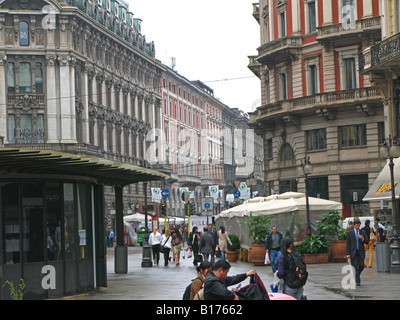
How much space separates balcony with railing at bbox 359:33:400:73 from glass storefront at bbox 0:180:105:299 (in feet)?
55.0

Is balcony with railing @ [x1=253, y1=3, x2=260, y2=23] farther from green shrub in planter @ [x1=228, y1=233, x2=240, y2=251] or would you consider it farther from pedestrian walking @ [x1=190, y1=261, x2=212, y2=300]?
pedestrian walking @ [x1=190, y1=261, x2=212, y2=300]

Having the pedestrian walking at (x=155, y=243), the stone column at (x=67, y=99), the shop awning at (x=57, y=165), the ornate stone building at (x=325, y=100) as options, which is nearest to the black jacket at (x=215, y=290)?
the shop awning at (x=57, y=165)

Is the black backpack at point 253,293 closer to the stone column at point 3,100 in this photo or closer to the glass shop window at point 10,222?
the glass shop window at point 10,222

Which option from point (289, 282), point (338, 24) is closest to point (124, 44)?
point (338, 24)

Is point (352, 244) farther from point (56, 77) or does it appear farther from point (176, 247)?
point (56, 77)

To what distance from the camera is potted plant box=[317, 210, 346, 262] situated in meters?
34.2

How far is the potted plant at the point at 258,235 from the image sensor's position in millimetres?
34469

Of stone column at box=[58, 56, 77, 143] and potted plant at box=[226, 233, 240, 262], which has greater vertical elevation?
stone column at box=[58, 56, 77, 143]

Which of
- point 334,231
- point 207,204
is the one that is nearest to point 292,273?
point 334,231

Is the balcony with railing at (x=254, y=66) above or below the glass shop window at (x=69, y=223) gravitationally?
above

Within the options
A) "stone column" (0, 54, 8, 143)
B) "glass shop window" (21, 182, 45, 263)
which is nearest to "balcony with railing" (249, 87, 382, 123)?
"stone column" (0, 54, 8, 143)

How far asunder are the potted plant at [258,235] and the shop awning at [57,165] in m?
11.2

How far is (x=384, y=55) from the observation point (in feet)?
117

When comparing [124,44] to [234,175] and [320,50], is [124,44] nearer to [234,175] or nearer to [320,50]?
[320,50]
